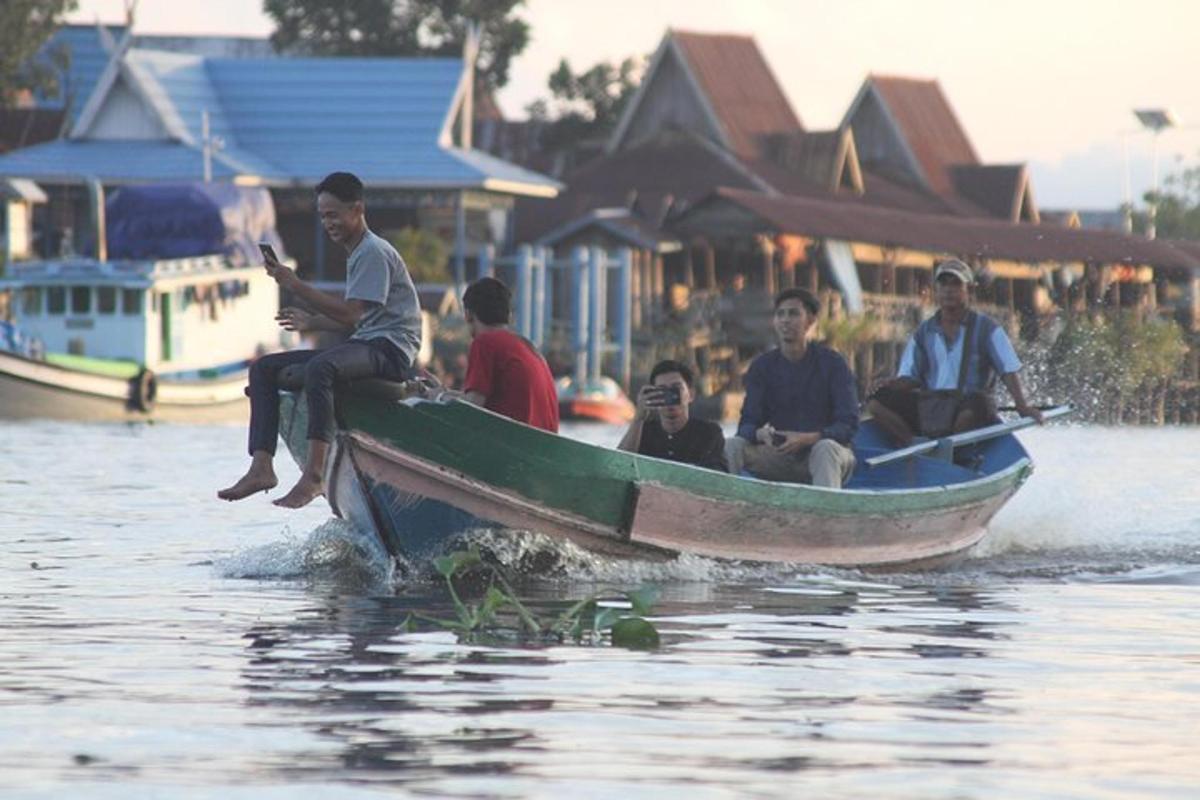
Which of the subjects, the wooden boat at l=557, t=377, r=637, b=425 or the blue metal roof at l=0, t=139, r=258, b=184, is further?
the blue metal roof at l=0, t=139, r=258, b=184

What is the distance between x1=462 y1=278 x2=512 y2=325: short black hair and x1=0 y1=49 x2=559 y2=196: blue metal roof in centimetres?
3621

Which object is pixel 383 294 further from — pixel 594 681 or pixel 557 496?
pixel 594 681

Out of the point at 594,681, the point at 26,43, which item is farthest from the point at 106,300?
the point at 594,681

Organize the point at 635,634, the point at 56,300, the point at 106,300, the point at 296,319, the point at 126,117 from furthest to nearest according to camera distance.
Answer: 1. the point at 126,117
2. the point at 106,300
3. the point at 56,300
4. the point at 296,319
5. the point at 635,634

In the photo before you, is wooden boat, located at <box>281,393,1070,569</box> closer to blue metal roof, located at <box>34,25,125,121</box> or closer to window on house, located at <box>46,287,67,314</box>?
window on house, located at <box>46,287,67,314</box>

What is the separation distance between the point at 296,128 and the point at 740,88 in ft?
35.2

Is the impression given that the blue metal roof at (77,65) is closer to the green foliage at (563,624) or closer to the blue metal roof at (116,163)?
the blue metal roof at (116,163)

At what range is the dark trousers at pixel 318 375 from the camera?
10.5 meters

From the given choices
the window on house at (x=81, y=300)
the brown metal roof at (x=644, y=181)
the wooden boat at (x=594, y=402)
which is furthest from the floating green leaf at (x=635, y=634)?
the brown metal roof at (x=644, y=181)

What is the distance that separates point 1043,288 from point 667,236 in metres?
9.87

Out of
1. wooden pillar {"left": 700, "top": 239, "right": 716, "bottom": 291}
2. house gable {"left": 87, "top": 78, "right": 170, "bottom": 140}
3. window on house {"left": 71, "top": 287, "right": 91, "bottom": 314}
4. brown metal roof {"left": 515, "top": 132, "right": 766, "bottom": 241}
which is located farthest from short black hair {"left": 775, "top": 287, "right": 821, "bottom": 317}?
brown metal roof {"left": 515, "top": 132, "right": 766, "bottom": 241}

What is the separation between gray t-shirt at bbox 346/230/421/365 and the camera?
1054cm

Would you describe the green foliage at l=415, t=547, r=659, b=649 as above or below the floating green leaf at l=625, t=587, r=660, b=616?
below

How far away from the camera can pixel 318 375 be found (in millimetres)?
10492
